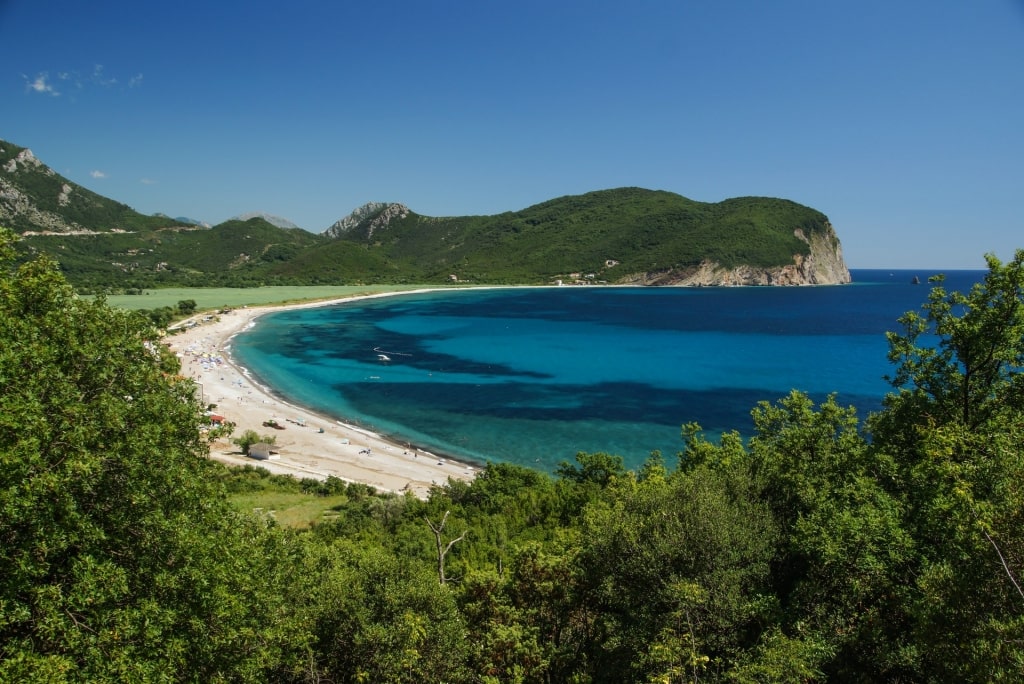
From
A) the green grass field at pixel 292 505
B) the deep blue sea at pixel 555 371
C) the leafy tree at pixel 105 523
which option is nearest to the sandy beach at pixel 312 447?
the deep blue sea at pixel 555 371

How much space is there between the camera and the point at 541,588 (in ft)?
43.2

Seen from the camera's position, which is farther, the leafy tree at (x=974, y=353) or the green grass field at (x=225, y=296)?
the green grass field at (x=225, y=296)

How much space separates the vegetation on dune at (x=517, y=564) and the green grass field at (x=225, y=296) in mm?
A: 132713

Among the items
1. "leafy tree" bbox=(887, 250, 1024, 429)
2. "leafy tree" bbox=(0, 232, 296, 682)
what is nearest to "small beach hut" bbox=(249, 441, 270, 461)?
"leafy tree" bbox=(0, 232, 296, 682)

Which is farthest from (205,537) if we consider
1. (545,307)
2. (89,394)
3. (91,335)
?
(545,307)

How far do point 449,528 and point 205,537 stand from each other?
51.0ft

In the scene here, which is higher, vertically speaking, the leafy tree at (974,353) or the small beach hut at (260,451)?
Result: the leafy tree at (974,353)

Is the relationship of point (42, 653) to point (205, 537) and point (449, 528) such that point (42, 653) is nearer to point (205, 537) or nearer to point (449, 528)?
point (205, 537)

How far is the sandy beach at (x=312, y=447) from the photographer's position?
128 feet

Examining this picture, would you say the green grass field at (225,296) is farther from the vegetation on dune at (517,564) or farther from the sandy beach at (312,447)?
the vegetation on dune at (517,564)

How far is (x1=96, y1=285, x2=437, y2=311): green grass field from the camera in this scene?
130 m

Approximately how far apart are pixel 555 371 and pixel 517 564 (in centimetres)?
6243

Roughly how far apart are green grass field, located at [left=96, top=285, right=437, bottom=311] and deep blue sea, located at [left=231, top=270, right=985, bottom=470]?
2272 cm

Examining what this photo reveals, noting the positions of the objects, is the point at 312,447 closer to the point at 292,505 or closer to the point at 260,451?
the point at 260,451
